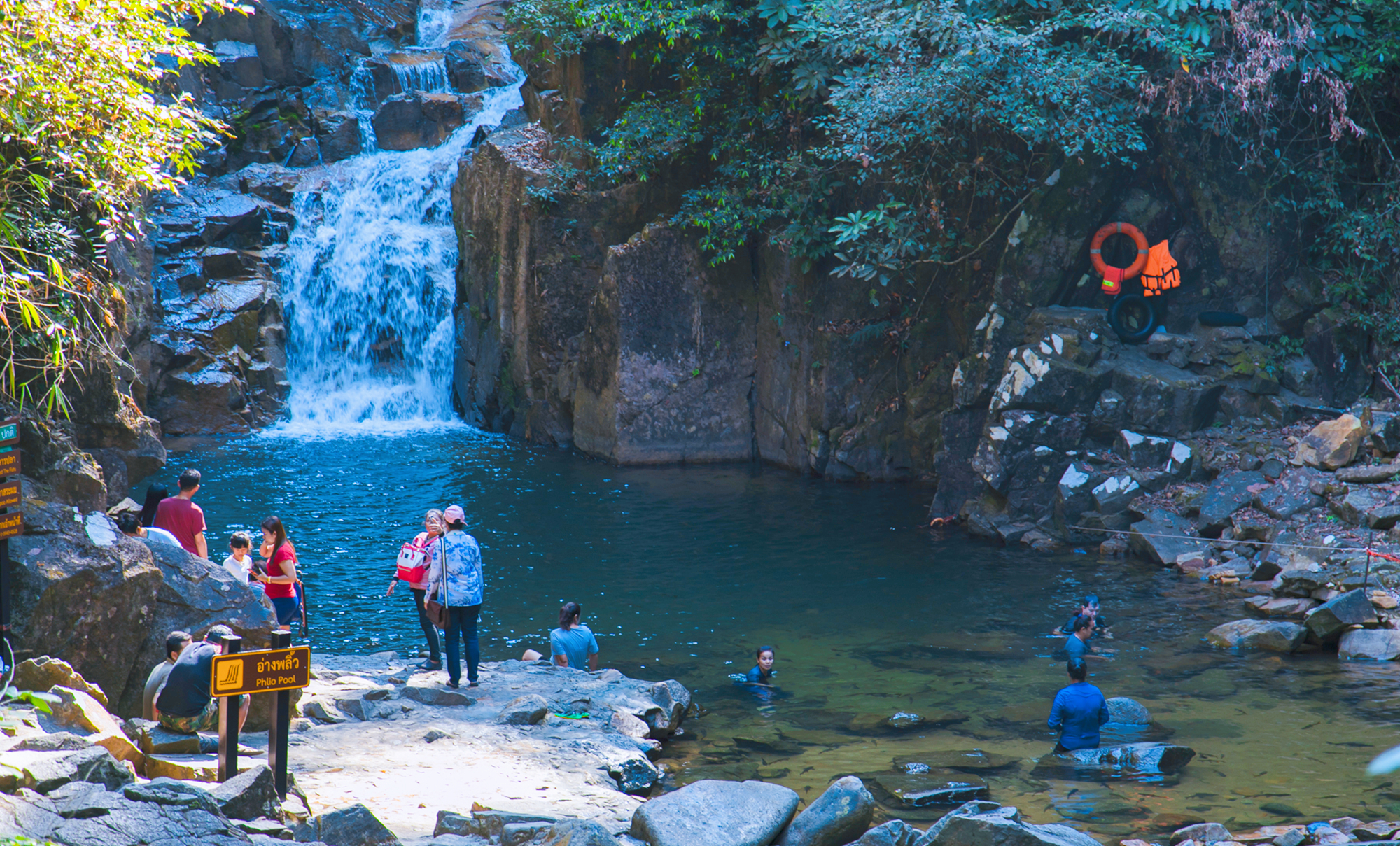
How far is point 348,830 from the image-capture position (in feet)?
20.8

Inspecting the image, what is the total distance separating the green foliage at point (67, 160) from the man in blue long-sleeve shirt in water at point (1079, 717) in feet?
28.5

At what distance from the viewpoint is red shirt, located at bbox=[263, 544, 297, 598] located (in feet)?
35.3

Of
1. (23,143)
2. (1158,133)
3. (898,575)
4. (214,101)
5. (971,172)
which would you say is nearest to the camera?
(23,143)

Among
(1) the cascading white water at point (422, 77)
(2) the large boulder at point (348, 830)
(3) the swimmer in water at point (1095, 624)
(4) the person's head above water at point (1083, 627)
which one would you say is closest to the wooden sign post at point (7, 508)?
(2) the large boulder at point (348, 830)

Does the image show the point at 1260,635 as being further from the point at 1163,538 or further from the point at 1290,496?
the point at 1290,496

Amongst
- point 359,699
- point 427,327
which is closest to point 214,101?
point 427,327

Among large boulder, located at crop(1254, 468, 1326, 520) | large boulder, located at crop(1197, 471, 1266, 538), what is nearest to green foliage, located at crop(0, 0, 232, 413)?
large boulder, located at crop(1197, 471, 1266, 538)

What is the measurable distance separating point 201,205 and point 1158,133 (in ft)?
75.7

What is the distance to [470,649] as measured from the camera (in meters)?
10.4

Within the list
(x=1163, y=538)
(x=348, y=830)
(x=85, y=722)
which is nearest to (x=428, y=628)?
(x=85, y=722)

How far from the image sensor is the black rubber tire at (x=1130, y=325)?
56.9 ft

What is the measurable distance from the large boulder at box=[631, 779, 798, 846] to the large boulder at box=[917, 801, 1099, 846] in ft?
3.61

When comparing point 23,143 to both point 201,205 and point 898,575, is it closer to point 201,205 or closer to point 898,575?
point 898,575

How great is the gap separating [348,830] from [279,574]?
198 inches
